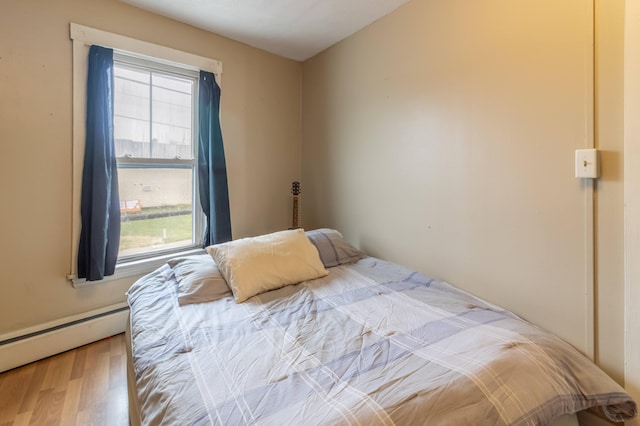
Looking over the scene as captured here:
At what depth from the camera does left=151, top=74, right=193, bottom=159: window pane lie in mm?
2334

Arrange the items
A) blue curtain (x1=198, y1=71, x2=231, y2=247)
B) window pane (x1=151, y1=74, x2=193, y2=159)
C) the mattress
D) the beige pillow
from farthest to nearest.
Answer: blue curtain (x1=198, y1=71, x2=231, y2=247), window pane (x1=151, y1=74, x2=193, y2=159), the beige pillow, the mattress

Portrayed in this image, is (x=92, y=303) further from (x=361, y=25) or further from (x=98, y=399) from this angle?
(x=361, y=25)

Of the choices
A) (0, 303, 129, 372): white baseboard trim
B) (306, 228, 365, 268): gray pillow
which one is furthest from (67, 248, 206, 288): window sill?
(306, 228, 365, 268): gray pillow

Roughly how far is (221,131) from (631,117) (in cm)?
252

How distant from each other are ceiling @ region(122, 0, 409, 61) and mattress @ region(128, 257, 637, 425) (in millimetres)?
1941

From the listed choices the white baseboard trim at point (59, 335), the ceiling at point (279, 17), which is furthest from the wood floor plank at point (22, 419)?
the ceiling at point (279, 17)

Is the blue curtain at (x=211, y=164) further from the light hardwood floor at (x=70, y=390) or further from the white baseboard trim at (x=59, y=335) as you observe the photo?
the light hardwood floor at (x=70, y=390)

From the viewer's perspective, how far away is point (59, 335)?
6.43 ft

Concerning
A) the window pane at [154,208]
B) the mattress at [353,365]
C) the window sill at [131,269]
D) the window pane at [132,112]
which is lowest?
the mattress at [353,365]

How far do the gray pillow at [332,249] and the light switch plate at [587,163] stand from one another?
137cm

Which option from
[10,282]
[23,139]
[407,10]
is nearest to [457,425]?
[407,10]

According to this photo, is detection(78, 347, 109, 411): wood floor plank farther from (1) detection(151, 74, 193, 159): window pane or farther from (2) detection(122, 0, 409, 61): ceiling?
(2) detection(122, 0, 409, 61): ceiling

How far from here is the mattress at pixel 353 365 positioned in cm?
85

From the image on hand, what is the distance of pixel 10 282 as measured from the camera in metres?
1.81
